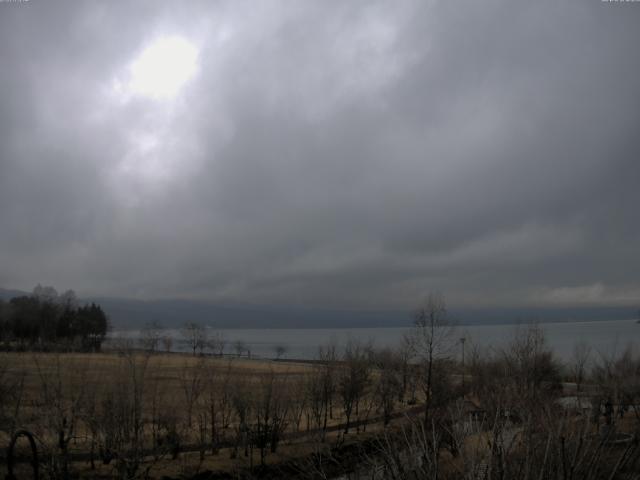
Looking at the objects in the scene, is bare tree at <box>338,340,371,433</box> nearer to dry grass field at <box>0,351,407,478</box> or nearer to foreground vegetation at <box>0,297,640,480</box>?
foreground vegetation at <box>0,297,640,480</box>

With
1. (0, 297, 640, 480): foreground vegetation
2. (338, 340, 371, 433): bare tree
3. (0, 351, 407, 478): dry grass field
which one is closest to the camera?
A: (0, 297, 640, 480): foreground vegetation

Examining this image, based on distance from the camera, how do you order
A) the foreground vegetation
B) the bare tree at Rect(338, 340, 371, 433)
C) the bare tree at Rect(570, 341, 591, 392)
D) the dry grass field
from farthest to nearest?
1. the bare tree at Rect(570, 341, 591, 392)
2. the bare tree at Rect(338, 340, 371, 433)
3. the dry grass field
4. the foreground vegetation

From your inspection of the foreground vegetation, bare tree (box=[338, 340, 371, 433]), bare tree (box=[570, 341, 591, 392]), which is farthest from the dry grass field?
bare tree (box=[570, 341, 591, 392])

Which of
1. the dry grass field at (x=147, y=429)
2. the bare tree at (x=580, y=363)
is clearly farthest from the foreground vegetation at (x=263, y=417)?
the bare tree at (x=580, y=363)

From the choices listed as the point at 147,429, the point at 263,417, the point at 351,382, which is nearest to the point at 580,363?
the point at 351,382

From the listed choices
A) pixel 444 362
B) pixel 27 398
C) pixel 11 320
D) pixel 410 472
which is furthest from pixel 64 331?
pixel 410 472

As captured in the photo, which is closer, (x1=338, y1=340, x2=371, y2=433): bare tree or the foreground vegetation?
the foreground vegetation

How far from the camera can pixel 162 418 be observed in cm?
4166

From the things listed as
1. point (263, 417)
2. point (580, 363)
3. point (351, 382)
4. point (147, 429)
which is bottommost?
point (147, 429)

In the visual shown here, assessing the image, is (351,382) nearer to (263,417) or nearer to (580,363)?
(263,417)

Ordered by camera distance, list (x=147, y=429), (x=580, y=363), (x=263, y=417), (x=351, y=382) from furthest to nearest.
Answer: (x=580, y=363) < (x=351, y=382) < (x=147, y=429) < (x=263, y=417)

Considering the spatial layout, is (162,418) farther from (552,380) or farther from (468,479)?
(552,380)

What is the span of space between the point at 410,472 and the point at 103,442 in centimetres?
3259

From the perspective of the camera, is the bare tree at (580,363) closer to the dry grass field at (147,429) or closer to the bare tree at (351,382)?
the bare tree at (351,382)
